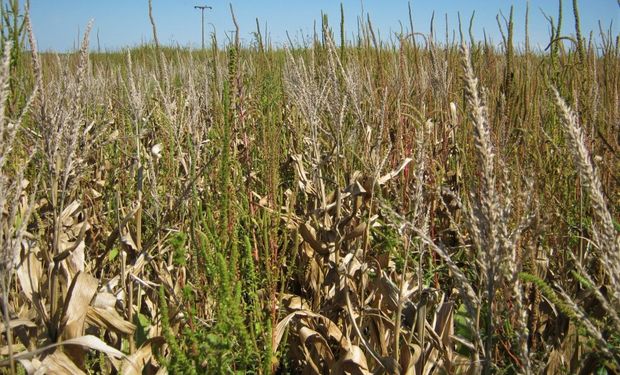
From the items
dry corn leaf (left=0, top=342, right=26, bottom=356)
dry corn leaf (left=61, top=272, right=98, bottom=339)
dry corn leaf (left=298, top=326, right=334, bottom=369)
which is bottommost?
dry corn leaf (left=298, top=326, right=334, bottom=369)

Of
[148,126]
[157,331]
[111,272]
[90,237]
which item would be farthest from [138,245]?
[148,126]

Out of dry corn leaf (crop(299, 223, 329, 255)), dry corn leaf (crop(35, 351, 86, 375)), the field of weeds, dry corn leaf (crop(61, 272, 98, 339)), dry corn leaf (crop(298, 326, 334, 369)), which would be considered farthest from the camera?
dry corn leaf (crop(299, 223, 329, 255))

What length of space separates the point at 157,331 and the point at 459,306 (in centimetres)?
99

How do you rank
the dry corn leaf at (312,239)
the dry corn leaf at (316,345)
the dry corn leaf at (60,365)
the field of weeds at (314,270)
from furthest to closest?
the dry corn leaf at (312,239) < the dry corn leaf at (316,345) < the dry corn leaf at (60,365) < the field of weeds at (314,270)

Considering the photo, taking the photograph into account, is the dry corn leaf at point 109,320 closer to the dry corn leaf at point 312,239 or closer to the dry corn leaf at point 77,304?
the dry corn leaf at point 77,304

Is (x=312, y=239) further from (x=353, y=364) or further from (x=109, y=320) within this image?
(x=109, y=320)

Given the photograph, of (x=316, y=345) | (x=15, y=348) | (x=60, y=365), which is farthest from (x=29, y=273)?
(x=316, y=345)

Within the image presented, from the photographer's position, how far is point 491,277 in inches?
28.7

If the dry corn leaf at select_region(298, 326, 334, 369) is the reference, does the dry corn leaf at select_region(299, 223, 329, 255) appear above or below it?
above

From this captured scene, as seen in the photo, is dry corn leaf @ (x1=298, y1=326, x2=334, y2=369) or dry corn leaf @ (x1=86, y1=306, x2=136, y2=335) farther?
dry corn leaf @ (x1=298, y1=326, x2=334, y2=369)

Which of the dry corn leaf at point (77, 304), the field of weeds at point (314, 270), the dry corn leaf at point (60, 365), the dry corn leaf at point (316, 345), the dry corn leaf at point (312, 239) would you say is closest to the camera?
the field of weeds at point (314, 270)

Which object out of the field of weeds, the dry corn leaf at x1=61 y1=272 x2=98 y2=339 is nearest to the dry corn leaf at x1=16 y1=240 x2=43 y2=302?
the field of weeds

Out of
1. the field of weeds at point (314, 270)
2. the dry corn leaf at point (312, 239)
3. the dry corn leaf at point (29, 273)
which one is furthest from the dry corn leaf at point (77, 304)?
the dry corn leaf at point (312, 239)

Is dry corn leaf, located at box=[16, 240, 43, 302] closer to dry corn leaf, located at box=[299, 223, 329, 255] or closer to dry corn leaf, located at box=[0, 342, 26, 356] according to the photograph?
dry corn leaf, located at box=[0, 342, 26, 356]
